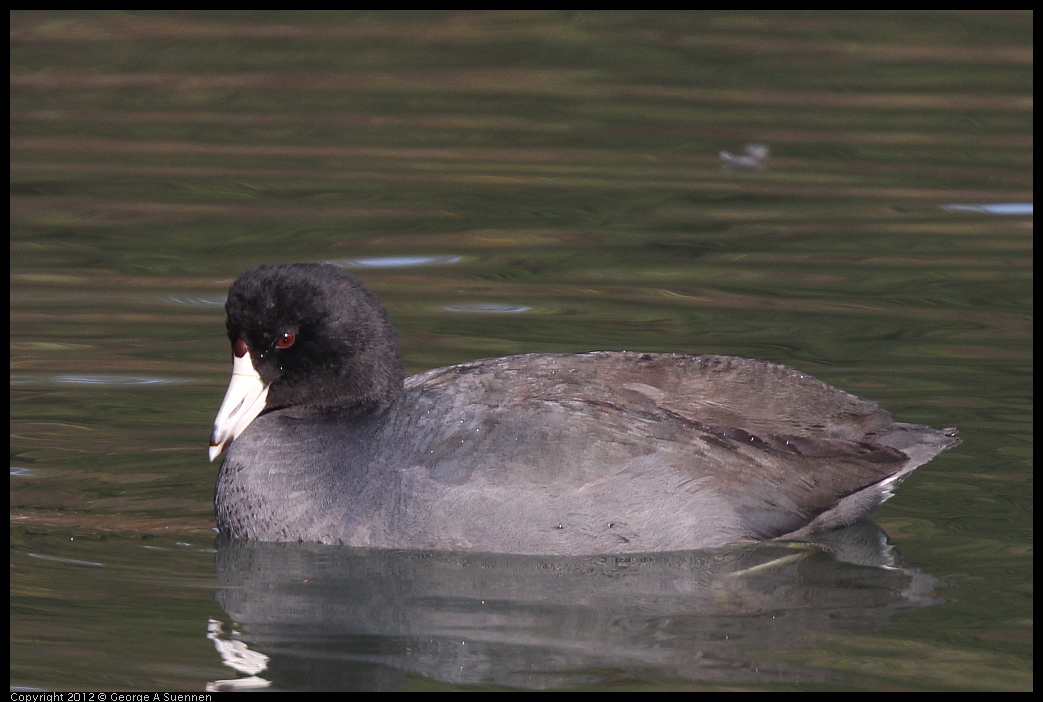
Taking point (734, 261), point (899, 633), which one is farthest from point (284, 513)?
point (734, 261)

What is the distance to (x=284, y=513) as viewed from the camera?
668cm

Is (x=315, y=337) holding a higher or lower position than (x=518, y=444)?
higher

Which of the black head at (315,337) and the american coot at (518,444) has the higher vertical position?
the black head at (315,337)

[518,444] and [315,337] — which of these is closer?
[518,444]

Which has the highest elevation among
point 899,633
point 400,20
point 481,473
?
point 400,20

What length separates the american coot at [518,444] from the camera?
6.45 m

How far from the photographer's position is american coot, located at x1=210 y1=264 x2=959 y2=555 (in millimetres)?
6453

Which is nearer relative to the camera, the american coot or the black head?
the american coot

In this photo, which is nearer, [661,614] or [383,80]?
[661,614]

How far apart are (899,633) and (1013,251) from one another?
5803mm

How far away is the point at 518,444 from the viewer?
648 centimetres

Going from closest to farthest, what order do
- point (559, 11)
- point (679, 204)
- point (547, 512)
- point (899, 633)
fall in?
point (899, 633) < point (547, 512) < point (679, 204) < point (559, 11)

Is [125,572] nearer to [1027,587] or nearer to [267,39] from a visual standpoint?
[1027,587]

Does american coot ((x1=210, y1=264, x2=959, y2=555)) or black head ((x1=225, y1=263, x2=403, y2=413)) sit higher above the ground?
black head ((x1=225, y1=263, x2=403, y2=413))
